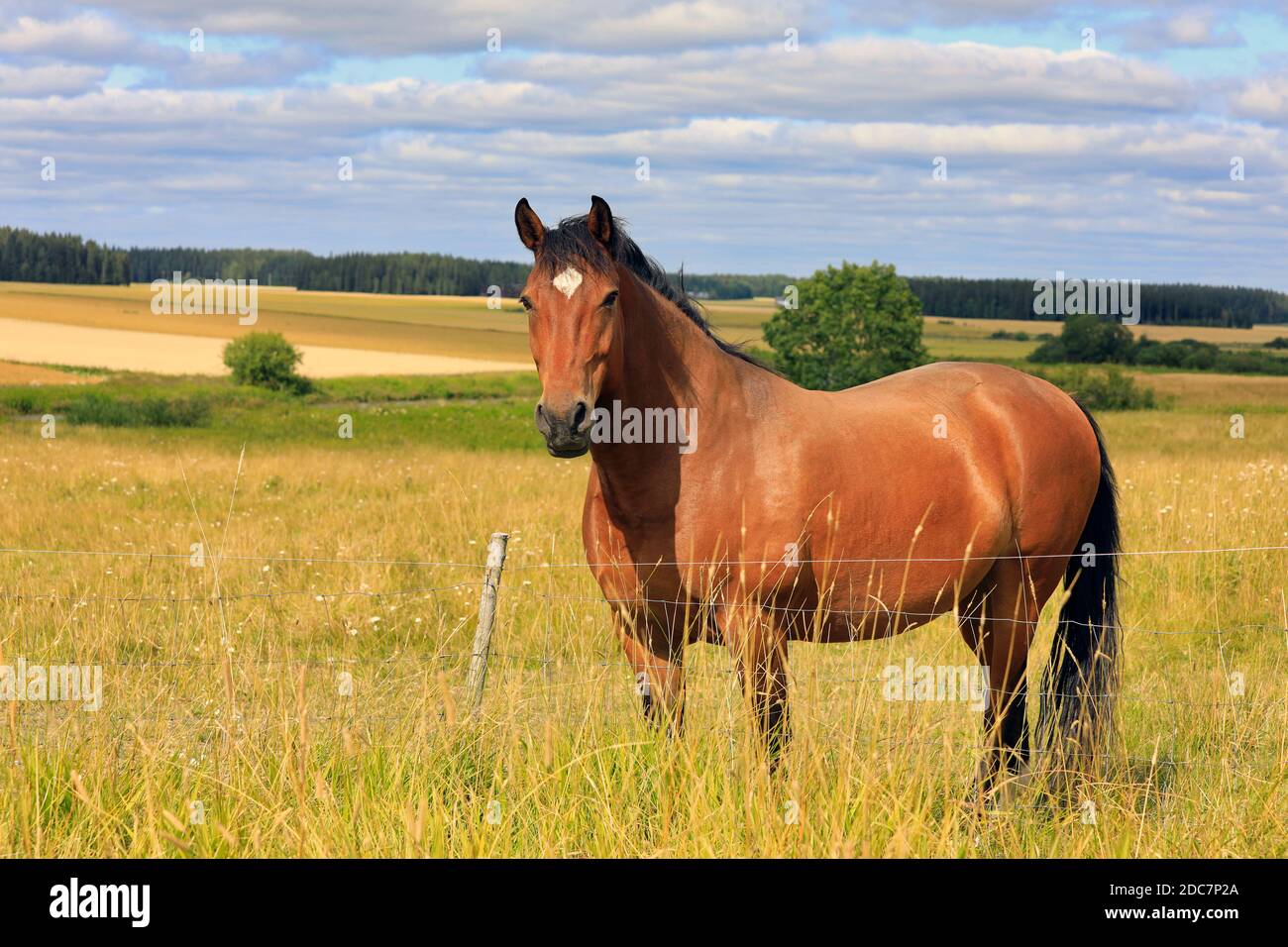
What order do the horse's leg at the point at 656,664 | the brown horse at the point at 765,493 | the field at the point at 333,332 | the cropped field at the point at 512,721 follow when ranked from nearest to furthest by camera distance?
1. the cropped field at the point at 512,721
2. the brown horse at the point at 765,493
3. the horse's leg at the point at 656,664
4. the field at the point at 333,332

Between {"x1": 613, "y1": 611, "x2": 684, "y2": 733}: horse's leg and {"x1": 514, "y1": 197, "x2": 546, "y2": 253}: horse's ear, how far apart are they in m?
1.67

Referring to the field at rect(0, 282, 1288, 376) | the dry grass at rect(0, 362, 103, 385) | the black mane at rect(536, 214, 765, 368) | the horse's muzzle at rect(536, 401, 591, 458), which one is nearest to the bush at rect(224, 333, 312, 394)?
the field at rect(0, 282, 1288, 376)

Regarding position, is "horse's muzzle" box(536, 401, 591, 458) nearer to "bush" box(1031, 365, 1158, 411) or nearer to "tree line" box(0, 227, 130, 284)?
"bush" box(1031, 365, 1158, 411)

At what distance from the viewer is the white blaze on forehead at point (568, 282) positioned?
421cm

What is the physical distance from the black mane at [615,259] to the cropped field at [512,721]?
145cm

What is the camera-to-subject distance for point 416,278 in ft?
435

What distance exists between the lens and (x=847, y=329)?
178 feet

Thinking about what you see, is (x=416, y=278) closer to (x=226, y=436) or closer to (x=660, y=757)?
(x=226, y=436)

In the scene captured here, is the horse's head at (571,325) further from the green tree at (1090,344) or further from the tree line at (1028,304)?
the tree line at (1028,304)

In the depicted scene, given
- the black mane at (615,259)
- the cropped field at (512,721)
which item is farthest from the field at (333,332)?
the black mane at (615,259)

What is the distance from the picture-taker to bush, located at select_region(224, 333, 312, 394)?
58.0 meters

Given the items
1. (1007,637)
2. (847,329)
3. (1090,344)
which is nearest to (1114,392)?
(847,329)

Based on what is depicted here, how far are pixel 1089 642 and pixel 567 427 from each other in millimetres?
3703
